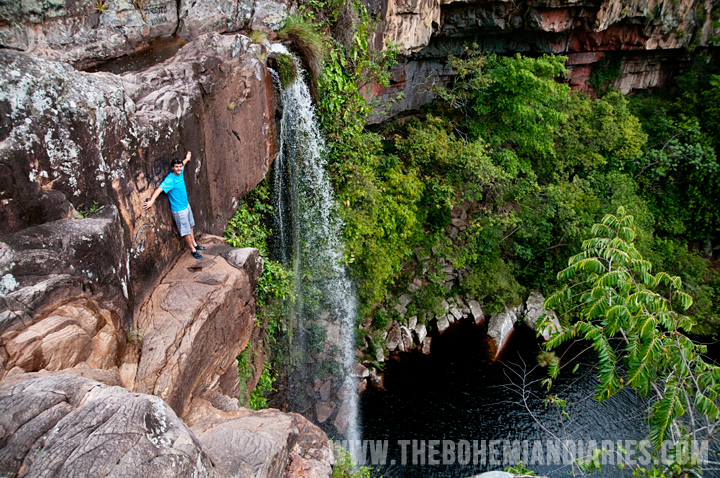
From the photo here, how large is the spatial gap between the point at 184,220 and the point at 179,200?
288mm

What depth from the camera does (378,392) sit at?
10859mm

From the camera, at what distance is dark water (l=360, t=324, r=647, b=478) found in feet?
30.5

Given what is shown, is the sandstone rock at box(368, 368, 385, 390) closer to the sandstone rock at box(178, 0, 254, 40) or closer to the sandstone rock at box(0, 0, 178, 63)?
the sandstone rock at box(178, 0, 254, 40)

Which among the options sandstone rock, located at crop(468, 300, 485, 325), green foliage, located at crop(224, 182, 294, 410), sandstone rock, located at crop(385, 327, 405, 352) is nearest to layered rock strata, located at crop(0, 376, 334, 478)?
green foliage, located at crop(224, 182, 294, 410)

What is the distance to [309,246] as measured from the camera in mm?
9797

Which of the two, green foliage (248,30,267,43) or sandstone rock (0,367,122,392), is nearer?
sandstone rock (0,367,122,392)

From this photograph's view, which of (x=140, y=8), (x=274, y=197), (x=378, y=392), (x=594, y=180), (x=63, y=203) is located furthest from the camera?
(x=594, y=180)

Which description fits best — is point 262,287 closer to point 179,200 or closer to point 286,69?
point 179,200

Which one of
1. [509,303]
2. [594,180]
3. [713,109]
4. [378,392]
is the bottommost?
[378,392]

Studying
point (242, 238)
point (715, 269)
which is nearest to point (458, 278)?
point (242, 238)

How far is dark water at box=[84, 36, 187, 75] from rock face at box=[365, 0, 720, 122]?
16.5 feet

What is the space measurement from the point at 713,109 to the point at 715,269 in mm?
5774

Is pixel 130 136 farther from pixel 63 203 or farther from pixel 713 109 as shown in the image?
pixel 713 109

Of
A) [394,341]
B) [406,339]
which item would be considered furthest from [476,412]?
[394,341]
